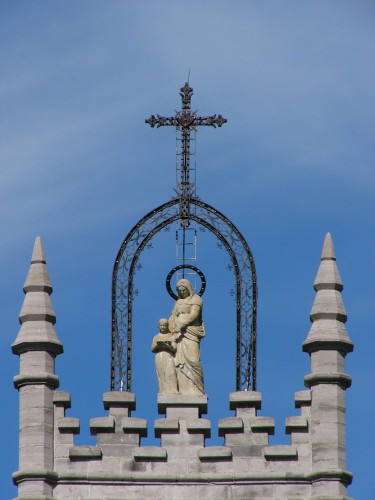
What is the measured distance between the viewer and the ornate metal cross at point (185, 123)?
209 feet

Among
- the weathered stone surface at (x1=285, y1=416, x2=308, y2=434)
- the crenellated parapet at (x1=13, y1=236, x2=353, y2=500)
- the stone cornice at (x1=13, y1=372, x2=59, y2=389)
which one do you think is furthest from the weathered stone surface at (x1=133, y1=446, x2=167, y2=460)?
the weathered stone surface at (x1=285, y1=416, x2=308, y2=434)

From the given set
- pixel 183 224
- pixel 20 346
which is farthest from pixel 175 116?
pixel 20 346

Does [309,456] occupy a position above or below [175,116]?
below

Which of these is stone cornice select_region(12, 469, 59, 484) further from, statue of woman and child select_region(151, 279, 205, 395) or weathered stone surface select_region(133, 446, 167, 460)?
statue of woman and child select_region(151, 279, 205, 395)

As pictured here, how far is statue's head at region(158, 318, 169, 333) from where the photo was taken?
62.5 m

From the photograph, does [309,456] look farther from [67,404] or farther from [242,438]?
[67,404]

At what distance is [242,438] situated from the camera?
61.1 meters

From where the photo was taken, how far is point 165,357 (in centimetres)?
6209

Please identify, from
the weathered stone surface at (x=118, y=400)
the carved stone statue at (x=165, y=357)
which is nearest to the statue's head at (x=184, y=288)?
the carved stone statue at (x=165, y=357)

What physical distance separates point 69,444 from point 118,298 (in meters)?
3.70

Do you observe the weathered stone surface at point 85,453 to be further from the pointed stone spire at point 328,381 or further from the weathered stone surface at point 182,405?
the pointed stone spire at point 328,381

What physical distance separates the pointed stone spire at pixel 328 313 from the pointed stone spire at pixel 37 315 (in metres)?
5.51

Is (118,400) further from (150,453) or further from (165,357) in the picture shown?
(165,357)

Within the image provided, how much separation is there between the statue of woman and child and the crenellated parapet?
352 millimetres
